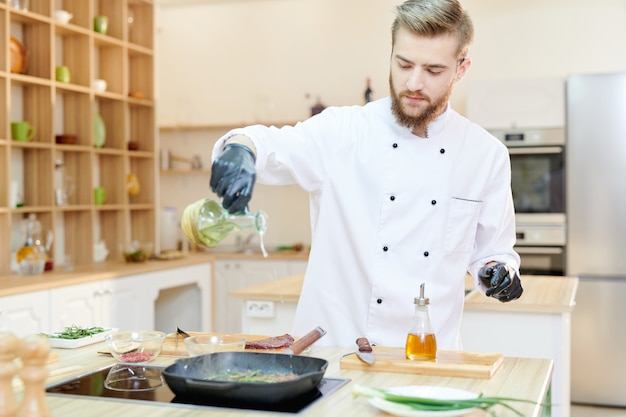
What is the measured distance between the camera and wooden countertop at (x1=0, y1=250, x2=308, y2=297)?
3850 millimetres

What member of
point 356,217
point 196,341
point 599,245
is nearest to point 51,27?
point 356,217

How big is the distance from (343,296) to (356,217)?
9.1 inches

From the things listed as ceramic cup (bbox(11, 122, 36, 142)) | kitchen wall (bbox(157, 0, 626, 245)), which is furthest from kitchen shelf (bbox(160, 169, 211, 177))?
ceramic cup (bbox(11, 122, 36, 142))

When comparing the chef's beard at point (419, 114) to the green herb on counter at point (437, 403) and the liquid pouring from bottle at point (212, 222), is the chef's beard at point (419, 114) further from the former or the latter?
the green herb on counter at point (437, 403)

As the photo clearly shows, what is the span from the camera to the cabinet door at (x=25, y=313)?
12.0ft

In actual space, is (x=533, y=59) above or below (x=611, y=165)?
above

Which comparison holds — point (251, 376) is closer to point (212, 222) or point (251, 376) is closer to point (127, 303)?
point (212, 222)

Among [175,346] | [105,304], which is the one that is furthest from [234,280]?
[175,346]

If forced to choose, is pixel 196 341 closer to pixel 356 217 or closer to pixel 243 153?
pixel 243 153

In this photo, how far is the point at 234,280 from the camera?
19.8ft

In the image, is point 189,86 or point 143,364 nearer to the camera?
point 143,364

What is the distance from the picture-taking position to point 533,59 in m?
5.93

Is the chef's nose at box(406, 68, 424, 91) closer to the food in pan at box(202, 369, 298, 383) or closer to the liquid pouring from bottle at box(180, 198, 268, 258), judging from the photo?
the liquid pouring from bottle at box(180, 198, 268, 258)

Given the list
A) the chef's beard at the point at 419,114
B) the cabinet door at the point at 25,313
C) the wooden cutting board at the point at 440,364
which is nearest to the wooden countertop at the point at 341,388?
the wooden cutting board at the point at 440,364
